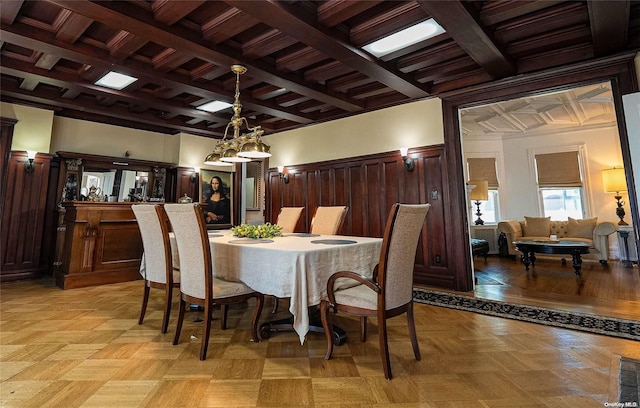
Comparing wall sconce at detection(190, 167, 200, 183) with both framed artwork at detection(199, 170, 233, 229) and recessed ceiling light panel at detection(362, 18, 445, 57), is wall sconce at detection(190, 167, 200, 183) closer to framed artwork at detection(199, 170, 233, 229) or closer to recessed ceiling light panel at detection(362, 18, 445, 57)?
framed artwork at detection(199, 170, 233, 229)

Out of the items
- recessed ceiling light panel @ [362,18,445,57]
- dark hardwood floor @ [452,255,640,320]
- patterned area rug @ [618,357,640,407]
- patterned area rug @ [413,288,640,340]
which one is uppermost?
recessed ceiling light panel @ [362,18,445,57]

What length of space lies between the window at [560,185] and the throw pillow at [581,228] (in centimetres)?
76

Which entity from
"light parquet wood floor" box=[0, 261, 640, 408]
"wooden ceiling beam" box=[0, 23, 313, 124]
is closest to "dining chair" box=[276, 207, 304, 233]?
"light parquet wood floor" box=[0, 261, 640, 408]

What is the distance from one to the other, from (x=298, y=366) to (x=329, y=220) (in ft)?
5.74

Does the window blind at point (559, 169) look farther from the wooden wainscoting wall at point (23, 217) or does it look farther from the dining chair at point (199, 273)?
the wooden wainscoting wall at point (23, 217)

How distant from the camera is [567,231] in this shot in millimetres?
6051

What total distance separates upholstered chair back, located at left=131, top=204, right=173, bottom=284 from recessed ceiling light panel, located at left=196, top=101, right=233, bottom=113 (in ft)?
8.77

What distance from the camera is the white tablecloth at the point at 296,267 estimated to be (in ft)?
5.90

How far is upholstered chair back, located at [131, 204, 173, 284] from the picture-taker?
89.5 inches

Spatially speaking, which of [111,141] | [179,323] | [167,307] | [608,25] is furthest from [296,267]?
[111,141]

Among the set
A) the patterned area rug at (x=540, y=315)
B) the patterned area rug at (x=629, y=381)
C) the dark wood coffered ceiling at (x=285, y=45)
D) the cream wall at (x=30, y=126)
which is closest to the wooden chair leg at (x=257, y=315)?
the patterned area rug at (x=540, y=315)

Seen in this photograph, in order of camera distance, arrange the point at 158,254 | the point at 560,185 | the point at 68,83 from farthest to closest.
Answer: the point at 560,185, the point at 68,83, the point at 158,254

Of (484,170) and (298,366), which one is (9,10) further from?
(484,170)

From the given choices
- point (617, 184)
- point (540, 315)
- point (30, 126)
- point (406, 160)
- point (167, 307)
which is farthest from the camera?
point (617, 184)
